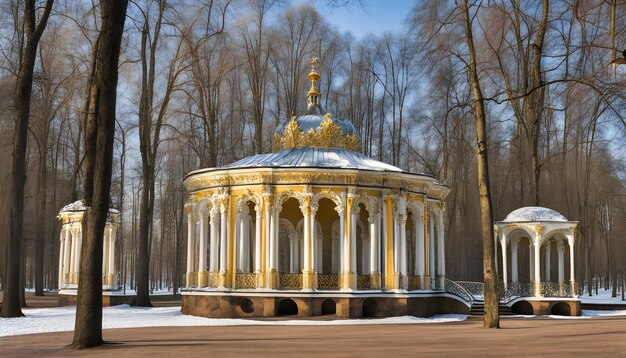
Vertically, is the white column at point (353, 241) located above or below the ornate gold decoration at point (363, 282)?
above

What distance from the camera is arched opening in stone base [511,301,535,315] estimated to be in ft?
112

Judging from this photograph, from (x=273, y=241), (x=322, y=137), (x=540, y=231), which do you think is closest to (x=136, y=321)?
(x=273, y=241)

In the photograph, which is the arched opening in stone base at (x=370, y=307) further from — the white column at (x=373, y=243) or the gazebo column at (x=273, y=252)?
the gazebo column at (x=273, y=252)

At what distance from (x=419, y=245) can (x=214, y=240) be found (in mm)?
9089

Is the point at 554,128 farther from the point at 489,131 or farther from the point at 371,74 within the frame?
the point at 371,74

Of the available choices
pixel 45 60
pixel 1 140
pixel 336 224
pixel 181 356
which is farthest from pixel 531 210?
pixel 1 140

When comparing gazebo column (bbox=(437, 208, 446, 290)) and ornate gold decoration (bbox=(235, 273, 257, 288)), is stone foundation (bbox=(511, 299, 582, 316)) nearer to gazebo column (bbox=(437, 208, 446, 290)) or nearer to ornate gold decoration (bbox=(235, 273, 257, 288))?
gazebo column (bbox=(437, 208, 446, 290))

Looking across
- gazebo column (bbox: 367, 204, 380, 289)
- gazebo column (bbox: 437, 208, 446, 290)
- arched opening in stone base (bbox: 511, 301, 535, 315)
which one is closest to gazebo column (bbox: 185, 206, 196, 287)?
gazebo column (bbox: 367, 204, 380, 289)

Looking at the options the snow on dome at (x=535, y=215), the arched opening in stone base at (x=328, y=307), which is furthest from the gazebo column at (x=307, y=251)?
the snow on dome at (x=535, y=215)

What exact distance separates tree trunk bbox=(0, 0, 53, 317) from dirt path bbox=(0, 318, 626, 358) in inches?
288

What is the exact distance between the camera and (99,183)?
54.1ft

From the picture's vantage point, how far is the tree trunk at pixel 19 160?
26891 millimetres

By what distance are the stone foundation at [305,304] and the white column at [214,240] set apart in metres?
1.51

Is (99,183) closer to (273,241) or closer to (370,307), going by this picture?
(273,241)
